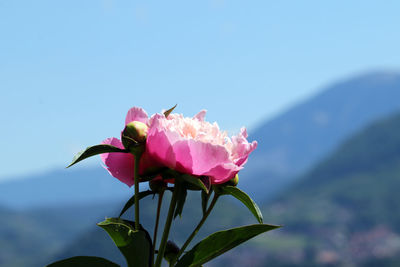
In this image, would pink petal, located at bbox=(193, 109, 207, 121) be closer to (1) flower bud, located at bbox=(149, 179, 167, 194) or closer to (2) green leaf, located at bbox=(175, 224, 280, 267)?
(1) flower bud, located at bbox=(149, 179, 167, 194)

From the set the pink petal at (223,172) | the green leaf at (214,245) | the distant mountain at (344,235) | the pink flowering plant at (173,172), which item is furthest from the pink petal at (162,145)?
the distant mountain at (344,235)

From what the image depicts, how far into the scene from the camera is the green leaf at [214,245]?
166 cm

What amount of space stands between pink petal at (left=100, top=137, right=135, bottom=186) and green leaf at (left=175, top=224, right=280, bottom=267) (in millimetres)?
296

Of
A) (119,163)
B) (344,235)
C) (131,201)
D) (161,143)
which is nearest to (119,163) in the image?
(119,163)

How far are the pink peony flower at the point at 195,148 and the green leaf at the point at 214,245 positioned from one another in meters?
0.16

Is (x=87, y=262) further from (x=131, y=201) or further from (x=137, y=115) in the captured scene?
(x=137, y=115)

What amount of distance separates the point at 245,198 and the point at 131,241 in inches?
14.1

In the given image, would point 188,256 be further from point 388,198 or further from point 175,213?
point 388,198

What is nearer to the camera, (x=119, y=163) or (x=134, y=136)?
(x=134, y=136)

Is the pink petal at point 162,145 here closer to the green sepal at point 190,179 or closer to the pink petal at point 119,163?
the green sepal at point 190,179

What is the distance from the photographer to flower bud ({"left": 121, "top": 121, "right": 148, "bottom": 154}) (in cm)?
160

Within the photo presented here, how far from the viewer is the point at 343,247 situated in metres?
174

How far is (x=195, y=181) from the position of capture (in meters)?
1.52

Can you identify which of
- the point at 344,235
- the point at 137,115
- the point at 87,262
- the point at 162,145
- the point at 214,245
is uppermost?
the point at 344,235
